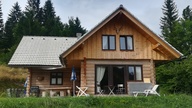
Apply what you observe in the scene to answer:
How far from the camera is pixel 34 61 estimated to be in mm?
18203

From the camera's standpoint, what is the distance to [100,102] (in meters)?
11.6

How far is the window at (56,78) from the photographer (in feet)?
63.0

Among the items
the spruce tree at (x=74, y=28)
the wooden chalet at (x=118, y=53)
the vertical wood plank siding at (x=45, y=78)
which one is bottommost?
the vertical wood plank siding at (x=45, y=78)

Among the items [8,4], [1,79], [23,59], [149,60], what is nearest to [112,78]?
[149,60]

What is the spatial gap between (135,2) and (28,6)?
135 ft

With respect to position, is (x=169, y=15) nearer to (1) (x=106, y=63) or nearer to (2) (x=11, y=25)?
(2) (x=11, y=25)

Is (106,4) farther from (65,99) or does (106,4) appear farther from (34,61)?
(65,99)

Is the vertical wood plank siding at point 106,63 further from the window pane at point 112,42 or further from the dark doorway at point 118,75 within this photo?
the window pane at point 112,42

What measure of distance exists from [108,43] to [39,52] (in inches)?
261

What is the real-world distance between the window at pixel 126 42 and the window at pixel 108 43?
1.95 ft

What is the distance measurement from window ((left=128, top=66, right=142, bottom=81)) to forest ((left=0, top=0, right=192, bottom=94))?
17.8 feet

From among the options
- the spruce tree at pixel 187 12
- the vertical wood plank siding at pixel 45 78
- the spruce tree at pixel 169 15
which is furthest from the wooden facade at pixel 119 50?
the spruce tree at pixel 187 12

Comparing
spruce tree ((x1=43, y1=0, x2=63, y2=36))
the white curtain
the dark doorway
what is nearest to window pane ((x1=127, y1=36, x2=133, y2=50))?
the dark doorway

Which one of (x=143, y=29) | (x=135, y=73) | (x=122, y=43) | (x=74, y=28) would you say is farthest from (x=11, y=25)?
(x=143, y=29)
